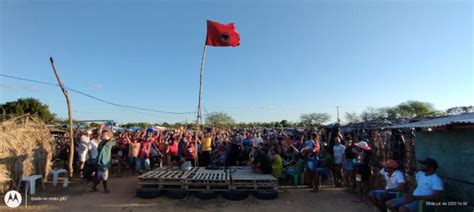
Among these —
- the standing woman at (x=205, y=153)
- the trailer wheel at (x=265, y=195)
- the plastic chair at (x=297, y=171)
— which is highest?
the standing woman at (x=205, y=153)

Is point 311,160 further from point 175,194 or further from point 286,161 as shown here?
point 175,194

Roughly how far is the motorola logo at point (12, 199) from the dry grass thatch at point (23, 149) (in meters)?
0.80

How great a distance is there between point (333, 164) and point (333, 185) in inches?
29.2

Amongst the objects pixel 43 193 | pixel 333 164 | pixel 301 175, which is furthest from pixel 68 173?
pixel 333 164

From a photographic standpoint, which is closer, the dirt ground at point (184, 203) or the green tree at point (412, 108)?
the dirt ground at point (184, 203)

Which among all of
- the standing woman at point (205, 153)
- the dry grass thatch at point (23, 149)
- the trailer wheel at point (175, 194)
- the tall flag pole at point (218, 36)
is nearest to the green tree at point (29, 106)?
the dry grass thatch at point (23, 149)

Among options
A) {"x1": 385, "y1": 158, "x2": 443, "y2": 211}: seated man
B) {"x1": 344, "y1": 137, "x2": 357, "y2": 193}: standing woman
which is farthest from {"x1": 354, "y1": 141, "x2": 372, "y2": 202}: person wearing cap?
{"x1": 385, "y1": 158, "x2": 443, "y2": 211}: seated man

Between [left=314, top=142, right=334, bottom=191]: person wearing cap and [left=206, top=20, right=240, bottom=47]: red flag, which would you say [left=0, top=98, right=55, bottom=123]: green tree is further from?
[left=314, top=142, right=334, bottom=191]: person wearing cap

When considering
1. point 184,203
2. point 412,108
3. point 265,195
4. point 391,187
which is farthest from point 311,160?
point 412,108

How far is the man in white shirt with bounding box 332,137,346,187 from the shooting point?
8.83 m

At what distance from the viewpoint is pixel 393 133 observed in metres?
9.71

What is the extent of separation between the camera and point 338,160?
8.93 m

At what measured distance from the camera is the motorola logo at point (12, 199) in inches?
272

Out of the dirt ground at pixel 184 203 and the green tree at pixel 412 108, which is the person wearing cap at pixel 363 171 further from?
the green tree at pixel 412 108
